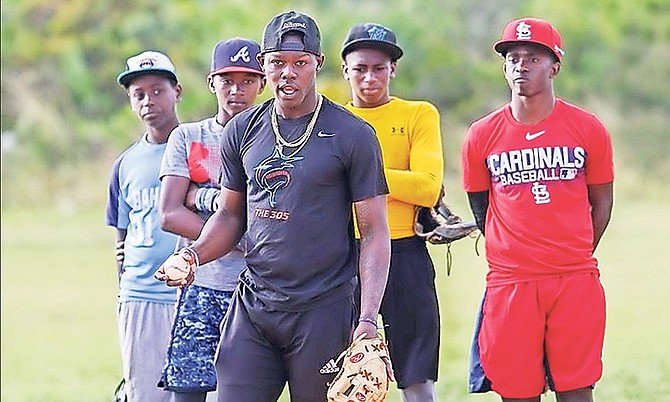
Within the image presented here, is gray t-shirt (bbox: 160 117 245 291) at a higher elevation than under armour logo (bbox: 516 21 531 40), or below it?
below

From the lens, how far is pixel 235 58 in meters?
5.53

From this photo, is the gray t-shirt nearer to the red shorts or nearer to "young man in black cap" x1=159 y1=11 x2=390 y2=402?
"young man in black cap" x1=159 y1=11 x2=390 y2=402

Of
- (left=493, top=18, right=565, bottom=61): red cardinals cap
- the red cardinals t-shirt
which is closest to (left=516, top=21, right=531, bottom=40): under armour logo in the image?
(left=493, top=18, right=565, bottom=61): red cardinals cap

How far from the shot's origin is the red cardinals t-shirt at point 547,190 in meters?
5.31

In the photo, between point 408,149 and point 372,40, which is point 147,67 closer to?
point 372,40

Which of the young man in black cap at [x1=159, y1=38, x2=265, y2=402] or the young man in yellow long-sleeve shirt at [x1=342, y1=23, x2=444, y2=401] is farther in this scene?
the young man in yellow long-sleeve shirt at [x1=342, y1=23, x2=444, y2=401]

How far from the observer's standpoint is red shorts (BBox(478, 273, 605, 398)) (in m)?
5.32

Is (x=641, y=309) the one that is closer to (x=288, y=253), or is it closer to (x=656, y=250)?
(x=656, y=250)

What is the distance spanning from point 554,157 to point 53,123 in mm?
12534

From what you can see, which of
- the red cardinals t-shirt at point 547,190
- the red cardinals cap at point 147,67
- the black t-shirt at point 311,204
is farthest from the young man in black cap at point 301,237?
the red cardinals cap at point 147,67

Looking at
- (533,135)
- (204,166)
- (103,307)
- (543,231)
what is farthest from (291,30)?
(103,307)

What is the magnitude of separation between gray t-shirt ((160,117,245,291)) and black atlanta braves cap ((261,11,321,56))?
88 centimetres

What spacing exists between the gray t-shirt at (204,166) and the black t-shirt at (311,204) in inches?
29.7

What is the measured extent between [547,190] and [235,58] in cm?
136
